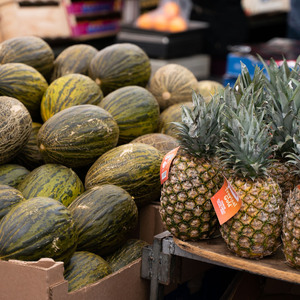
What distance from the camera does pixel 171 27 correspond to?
22.1 feet

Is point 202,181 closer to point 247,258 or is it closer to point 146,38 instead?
point 247,258

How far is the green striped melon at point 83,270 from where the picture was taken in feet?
7.06

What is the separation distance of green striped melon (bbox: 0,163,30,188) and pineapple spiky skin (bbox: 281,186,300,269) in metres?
1.38

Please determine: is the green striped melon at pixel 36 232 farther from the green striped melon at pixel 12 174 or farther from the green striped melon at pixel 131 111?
the green striped melon at pixel 131 111

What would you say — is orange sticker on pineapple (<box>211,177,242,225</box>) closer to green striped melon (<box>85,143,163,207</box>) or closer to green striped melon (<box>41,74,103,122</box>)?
green striped melon (<box>85,143,163,207</box>)

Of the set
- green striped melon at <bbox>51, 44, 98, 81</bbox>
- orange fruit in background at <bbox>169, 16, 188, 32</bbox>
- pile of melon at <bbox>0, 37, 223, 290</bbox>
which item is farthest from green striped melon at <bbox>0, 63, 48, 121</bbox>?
orange fruit in background at <bbox>169, 16, 188, 32</bbox>

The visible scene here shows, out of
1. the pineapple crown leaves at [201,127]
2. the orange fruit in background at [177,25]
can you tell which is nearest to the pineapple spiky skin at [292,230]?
the pineapple crown leaves at [201,127]

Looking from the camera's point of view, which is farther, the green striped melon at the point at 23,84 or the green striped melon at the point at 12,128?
the green striped melon at the point at 23,84

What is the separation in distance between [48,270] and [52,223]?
26 centimetres

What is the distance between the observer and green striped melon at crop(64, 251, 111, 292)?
7.06 ft

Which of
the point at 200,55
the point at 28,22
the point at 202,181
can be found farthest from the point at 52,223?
the point at 200,55

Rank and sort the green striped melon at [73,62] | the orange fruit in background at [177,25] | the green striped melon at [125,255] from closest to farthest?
1. the green striped melon at [125,255]
2. the green striped melon at [73,62]
3. the orange fruit in background at [177,25]

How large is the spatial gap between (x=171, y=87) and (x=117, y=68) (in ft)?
1.21

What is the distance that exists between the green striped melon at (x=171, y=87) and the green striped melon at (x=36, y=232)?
128 centimetres
